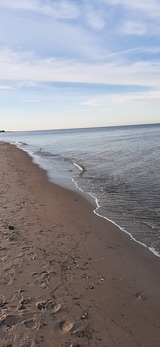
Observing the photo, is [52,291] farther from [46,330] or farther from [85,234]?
[85,234]

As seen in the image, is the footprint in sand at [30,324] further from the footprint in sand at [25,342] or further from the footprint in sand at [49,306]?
the footprint in sand at [49,306]

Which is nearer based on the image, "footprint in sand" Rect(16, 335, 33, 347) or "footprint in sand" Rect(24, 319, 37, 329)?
"footprint in sand" Rect(16, 335, 33, 347)

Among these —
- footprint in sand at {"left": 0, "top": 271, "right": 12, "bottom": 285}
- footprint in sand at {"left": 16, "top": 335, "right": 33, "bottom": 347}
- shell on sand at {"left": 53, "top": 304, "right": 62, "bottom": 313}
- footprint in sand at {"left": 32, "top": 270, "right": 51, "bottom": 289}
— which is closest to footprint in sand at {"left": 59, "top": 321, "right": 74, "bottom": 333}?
shell on sand at {"left": 53, "top": 304, "right": 62, "bottom": 313}

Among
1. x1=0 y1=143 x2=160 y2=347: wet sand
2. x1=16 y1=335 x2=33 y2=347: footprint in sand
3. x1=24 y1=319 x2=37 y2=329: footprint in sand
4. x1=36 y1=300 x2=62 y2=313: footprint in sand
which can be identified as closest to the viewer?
x1=16 y1=335 x2=33 y2=347: footprint in sand

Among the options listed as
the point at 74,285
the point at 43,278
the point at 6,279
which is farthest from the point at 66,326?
the point at 6,279

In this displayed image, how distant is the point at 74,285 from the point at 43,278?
65 cm

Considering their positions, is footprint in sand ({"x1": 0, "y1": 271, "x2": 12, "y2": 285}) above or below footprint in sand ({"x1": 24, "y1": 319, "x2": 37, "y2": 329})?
above

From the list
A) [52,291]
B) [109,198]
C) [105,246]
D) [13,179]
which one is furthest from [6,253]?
[13,179]

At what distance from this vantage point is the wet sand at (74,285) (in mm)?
4426

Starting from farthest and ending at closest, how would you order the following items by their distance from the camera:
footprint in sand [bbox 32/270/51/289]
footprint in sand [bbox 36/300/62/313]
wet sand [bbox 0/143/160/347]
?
footprint in sand [bbox 32/270/51/289]
footprint in sand [bbox 36/300/62/313]
wet sand [bbox 0/143/160/347]

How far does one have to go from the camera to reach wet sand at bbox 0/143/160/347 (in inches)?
174

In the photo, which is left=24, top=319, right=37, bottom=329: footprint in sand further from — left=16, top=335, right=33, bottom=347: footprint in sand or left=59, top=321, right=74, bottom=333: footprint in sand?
left=59, top=321, right=74, bottom=333: footprint in sand

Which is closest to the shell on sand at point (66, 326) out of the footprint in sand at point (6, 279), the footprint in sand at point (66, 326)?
the footprint in sand at point (66, 326)

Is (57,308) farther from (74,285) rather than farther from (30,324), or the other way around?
(74,285)
